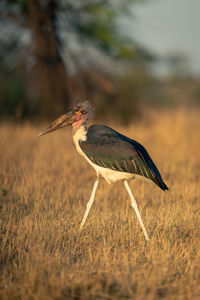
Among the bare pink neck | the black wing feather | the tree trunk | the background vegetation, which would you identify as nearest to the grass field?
the background vegetation

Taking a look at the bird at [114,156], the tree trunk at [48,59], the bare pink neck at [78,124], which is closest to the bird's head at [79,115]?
the bare pink neck at [78,124]

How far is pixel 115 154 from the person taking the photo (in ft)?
14.0

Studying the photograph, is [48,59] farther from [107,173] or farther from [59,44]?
[107,173]

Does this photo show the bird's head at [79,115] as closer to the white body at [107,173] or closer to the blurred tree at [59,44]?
the white body at [107,173]

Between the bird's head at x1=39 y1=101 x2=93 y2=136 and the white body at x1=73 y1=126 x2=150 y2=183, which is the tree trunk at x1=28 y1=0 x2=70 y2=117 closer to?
the bird's head at x1=39 y1=101 x2=93 y2=136

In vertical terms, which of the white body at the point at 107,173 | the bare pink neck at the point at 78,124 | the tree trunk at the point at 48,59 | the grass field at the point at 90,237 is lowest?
the grass field at the point at 90,237

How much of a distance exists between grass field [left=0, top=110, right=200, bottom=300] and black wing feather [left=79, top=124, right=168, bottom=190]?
0.57 meters

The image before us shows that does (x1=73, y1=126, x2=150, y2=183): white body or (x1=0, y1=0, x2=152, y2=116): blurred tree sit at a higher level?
(x1=0, y1=0, x2=152, y2=116): blurred tree

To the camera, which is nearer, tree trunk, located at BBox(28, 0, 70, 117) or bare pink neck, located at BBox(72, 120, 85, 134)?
bare pink neck, located at BBox(72, 120, 85, 134)

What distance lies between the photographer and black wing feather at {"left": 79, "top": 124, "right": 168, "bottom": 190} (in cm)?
425

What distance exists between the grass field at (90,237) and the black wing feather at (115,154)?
0.57 metres

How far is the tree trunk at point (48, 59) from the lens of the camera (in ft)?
44.3

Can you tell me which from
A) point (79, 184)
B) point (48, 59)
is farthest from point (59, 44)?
point (79, 184)

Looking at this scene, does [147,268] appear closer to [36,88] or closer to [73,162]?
[73,162]
